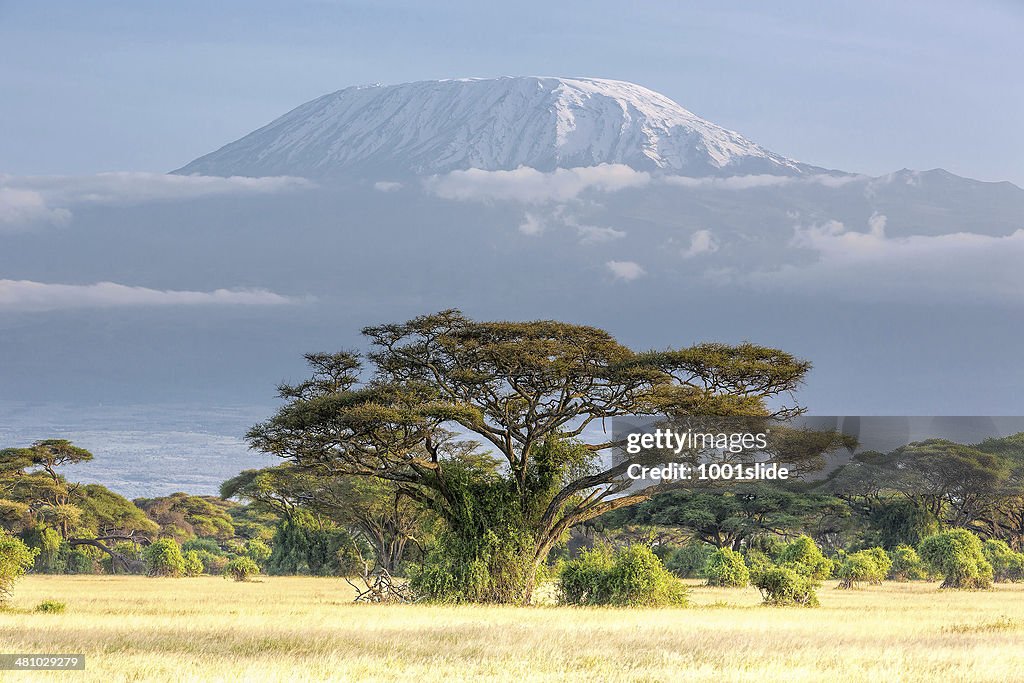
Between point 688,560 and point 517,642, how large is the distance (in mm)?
40964

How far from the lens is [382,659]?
17828 mm

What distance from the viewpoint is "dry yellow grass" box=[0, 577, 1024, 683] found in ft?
54.3

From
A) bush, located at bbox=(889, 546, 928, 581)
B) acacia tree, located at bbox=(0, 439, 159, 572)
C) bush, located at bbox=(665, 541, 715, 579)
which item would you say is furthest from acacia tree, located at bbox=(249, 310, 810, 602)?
acacia tree, located at bbox=(0, 439, 159, 572)

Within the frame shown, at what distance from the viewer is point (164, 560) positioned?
6044 centimetres

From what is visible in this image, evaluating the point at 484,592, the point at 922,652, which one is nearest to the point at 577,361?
the point at 484,592

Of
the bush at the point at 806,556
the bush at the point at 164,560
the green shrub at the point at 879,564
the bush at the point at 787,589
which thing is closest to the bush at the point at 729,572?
the bush at the point at 806,556

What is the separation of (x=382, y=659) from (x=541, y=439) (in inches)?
592

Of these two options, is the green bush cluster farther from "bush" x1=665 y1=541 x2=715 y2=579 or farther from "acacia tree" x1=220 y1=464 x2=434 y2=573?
"bush" x1=665 y1=541 x2=715 y2=579

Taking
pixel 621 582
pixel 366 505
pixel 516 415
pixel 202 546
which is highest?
pixel 516 415

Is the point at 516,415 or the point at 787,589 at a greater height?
the point at 516,415

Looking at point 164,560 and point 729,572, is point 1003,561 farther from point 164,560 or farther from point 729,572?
point 164,560

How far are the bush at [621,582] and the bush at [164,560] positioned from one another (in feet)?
105

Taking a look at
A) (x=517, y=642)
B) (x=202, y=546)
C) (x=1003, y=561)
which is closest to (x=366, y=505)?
(x=1003, y=561)

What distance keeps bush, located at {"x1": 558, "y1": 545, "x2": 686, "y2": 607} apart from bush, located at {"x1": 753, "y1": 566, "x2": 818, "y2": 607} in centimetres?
320
